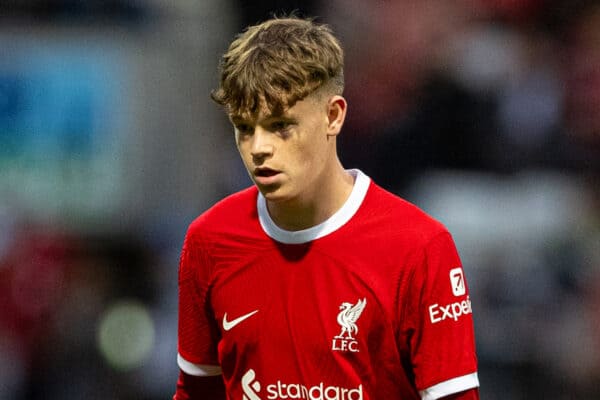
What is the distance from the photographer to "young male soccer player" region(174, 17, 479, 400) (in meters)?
2.71

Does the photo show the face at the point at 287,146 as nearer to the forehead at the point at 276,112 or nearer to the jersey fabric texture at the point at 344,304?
the forehead at the point at 276,112

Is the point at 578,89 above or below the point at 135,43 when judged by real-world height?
below

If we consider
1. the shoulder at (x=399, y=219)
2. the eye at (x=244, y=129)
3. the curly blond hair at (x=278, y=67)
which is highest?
the curly blond hair at (x=278, y=67)

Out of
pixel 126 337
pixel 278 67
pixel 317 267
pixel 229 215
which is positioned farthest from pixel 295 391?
pixel 126 337

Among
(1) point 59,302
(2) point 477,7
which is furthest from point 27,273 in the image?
(2) point 477,7

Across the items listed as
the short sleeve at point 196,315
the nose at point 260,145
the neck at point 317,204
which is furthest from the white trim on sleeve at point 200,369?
the nose at point 260,145

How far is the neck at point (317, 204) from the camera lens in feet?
9.38

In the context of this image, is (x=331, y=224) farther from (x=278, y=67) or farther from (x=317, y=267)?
(x=278, y=67)

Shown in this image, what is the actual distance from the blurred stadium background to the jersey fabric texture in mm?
2830

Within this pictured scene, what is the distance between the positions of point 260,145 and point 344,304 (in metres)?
0.49

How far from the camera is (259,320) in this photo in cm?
287

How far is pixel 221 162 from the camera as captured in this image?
607cm

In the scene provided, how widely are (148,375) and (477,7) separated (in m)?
2.78

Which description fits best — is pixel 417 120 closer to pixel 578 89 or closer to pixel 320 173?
pixel 578 89
